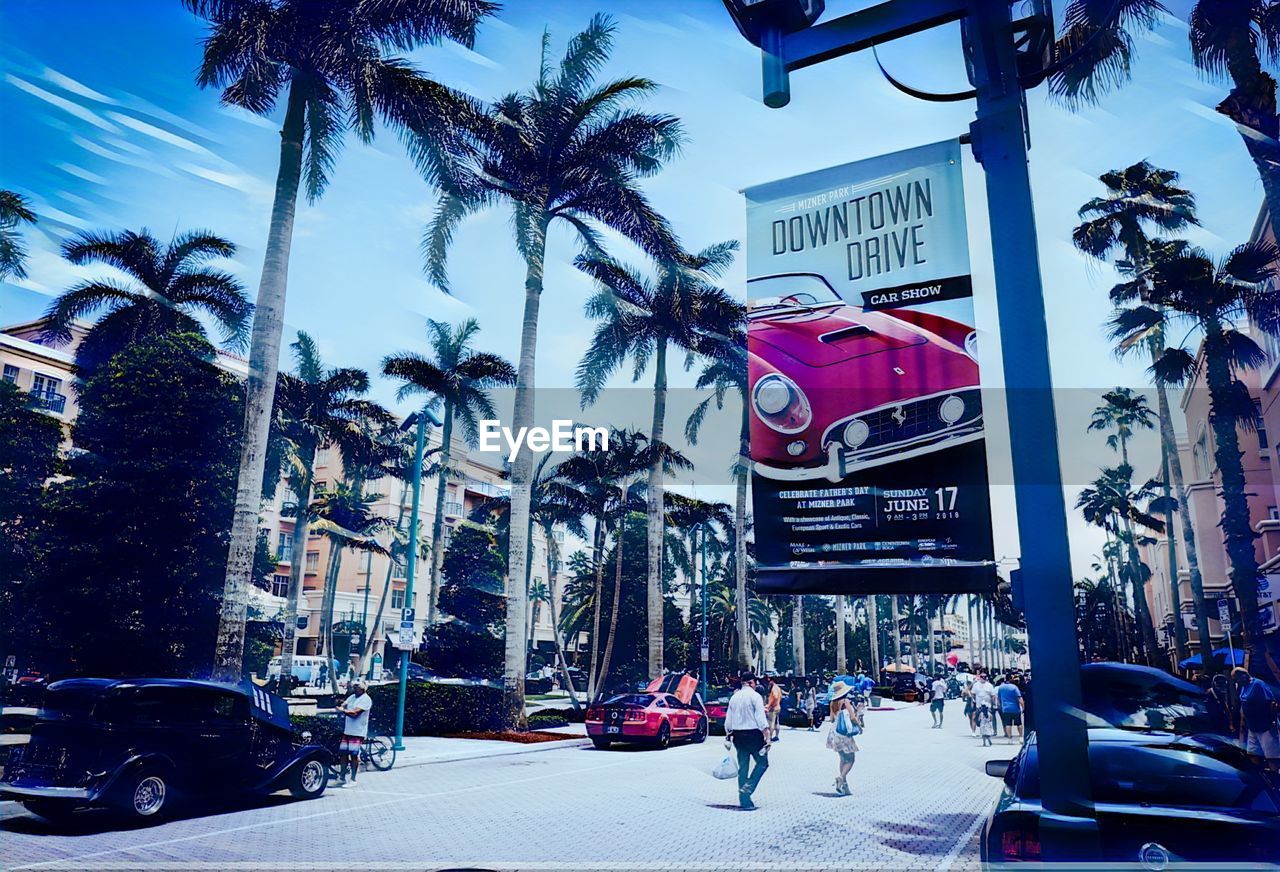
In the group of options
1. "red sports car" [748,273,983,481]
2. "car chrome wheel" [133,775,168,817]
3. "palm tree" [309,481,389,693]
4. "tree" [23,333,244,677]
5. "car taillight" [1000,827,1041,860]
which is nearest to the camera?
"car taillight" [1000,827,1041,860]

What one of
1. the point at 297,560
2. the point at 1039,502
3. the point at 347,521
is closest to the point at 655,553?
the point at 297,560

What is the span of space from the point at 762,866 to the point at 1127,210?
2736cm

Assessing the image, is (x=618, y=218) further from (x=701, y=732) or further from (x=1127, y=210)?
(x=1127, y=210)

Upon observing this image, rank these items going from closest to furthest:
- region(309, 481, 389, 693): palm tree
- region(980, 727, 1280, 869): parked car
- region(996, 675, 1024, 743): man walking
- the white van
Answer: region(980, 727, 1280, 869): parked car
region(996, 675, 1024, 743): man walking
the white van
region(309, 481, 389, 693): palm tree

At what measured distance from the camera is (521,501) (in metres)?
22.9

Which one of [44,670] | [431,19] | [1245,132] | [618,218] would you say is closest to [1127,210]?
[1245,132]

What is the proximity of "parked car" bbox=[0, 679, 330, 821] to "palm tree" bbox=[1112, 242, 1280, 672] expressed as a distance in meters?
19.7

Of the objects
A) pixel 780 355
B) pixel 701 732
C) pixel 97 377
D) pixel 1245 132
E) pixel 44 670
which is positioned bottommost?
pixel 701 732

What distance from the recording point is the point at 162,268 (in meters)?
25.2

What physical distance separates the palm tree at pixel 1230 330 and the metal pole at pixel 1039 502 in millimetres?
20952

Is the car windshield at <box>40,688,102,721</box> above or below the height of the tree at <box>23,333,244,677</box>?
below

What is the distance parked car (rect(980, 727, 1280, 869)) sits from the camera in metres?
4.24

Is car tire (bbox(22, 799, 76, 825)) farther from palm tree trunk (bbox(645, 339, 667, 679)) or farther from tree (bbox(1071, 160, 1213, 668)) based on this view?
tree (bbox(1071, 160, 1213, 668))

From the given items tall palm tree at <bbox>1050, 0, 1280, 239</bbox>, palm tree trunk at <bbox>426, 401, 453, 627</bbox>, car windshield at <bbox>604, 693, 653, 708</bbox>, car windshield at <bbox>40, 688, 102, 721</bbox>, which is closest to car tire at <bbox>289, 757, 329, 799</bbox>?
car windshield at <bbox>40, 688, 102, 721</bbox>
